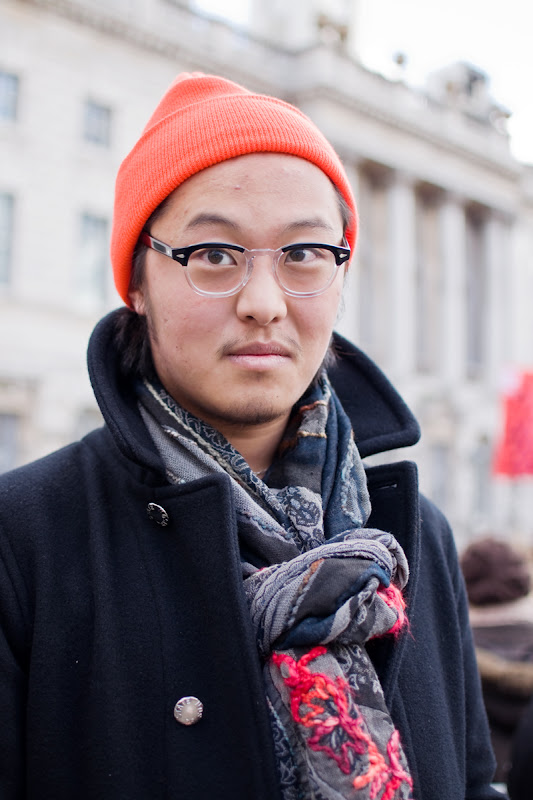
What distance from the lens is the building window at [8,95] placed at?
15.1m

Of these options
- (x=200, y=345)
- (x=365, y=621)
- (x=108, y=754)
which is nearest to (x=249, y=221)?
(x=200, y=345)

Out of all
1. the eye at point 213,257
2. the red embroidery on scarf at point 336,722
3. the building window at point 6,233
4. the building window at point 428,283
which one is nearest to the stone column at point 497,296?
the building window at point 428,283

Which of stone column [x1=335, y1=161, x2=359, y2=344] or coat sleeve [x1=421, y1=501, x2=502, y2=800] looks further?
stone column [x1=335, y1=161, x2=359, y2=344]

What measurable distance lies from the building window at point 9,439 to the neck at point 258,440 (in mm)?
13663

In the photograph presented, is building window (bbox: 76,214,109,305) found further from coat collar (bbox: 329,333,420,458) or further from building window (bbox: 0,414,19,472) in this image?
coat collar (bbox: 329,333,420,458)

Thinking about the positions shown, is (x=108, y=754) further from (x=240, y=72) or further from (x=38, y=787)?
(x=240, y=72)

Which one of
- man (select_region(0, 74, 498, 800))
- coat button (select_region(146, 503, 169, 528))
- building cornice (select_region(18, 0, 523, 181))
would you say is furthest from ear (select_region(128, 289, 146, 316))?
building cornice (select_region(18, 0, 523, 181))

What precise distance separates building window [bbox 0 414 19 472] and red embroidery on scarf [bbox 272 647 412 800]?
14.1 metres

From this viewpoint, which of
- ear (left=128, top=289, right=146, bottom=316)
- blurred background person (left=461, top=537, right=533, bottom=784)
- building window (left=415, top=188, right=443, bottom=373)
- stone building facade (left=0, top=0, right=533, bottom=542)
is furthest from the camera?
building window (left=415, top=188, right=443, bottom=373)

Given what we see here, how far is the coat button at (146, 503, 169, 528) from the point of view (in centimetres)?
154

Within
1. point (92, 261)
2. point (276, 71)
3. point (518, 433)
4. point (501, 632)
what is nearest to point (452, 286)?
point (276, 71)

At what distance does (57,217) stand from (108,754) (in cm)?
1547

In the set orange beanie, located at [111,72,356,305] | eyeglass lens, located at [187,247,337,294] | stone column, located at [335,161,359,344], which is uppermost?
stone column, located at [335,161,359,344]

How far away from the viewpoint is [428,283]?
25781 mm
